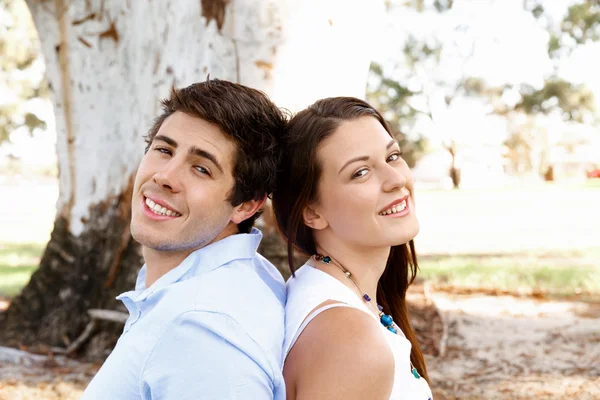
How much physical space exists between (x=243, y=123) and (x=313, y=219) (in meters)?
0.38

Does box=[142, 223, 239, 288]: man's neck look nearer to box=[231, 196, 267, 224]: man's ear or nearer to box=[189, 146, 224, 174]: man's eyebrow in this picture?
box=[231, 196, 267, 224]: man's ear

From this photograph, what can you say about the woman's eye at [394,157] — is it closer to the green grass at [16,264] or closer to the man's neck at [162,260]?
the man's neck at [162,260]

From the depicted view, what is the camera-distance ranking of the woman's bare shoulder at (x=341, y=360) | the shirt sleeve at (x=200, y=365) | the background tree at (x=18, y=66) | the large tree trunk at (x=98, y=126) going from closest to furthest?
the shirt sleeve at (x=200, y=365) < the woman's bare shoulder at (x=341, y=360) < the large tree trunk at (x=98, y=126) < the background tree at (x=18, y=66)

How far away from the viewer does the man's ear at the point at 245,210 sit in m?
2.13

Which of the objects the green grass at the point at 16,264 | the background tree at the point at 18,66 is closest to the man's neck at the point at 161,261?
the green grass at the point at 16,264

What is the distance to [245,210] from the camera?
2.15 metres

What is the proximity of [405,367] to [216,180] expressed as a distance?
0.75 m

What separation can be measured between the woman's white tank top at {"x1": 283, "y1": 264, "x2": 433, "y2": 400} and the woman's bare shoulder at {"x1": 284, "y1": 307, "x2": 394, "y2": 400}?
0.11 ft

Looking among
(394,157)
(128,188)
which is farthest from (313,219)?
(128,188)

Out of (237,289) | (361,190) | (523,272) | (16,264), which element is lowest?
(16,264)

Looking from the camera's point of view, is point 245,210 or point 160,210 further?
point 245,210

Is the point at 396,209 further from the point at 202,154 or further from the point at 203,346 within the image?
the point at 203,346

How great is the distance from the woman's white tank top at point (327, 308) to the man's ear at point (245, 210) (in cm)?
26

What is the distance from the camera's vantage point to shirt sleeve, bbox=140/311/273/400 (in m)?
1.57
